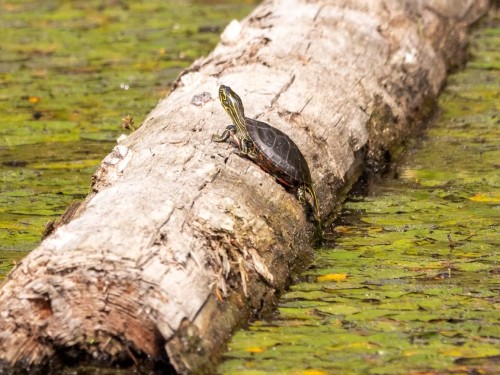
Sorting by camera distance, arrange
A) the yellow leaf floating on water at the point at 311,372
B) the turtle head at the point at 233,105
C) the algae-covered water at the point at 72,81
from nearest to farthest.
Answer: the yellow leaf floating on water at the point at 311,372 → the turtle head at the point at 233,105 → the algae-covered water at the point at 72,81

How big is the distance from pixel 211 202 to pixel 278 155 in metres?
0.57

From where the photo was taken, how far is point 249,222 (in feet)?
13.8

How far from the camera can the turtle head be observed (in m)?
4.73

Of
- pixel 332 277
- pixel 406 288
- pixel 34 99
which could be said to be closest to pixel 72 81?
pixel 34 99

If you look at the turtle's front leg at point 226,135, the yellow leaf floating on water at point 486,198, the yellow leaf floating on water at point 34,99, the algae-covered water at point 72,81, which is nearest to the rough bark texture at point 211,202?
the turtle's front leg at point 226,135

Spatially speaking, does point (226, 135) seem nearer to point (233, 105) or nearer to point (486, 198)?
point (233, 105)

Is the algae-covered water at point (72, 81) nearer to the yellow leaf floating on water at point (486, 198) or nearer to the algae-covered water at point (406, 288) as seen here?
the algae-covered water at point (406, 288)

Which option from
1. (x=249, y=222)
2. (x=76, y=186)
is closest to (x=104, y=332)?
(x=249, y=222)

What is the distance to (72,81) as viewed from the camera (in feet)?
25.8

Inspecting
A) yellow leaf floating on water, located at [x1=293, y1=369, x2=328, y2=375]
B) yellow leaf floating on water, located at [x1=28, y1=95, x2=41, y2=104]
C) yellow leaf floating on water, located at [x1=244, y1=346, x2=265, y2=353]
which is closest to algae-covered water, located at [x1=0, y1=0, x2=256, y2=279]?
yellow leaf floating on water, located at [x1=28, y1=95, x2=41, y2=104]

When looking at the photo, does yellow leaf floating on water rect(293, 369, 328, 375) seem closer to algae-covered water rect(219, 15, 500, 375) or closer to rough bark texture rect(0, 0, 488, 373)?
algae-covered water rect(219, 15, 500, 375)

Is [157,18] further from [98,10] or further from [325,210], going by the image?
[325,210]

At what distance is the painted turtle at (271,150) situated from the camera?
4.59 meters

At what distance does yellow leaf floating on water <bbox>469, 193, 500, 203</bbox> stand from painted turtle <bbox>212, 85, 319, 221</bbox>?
1046mm
